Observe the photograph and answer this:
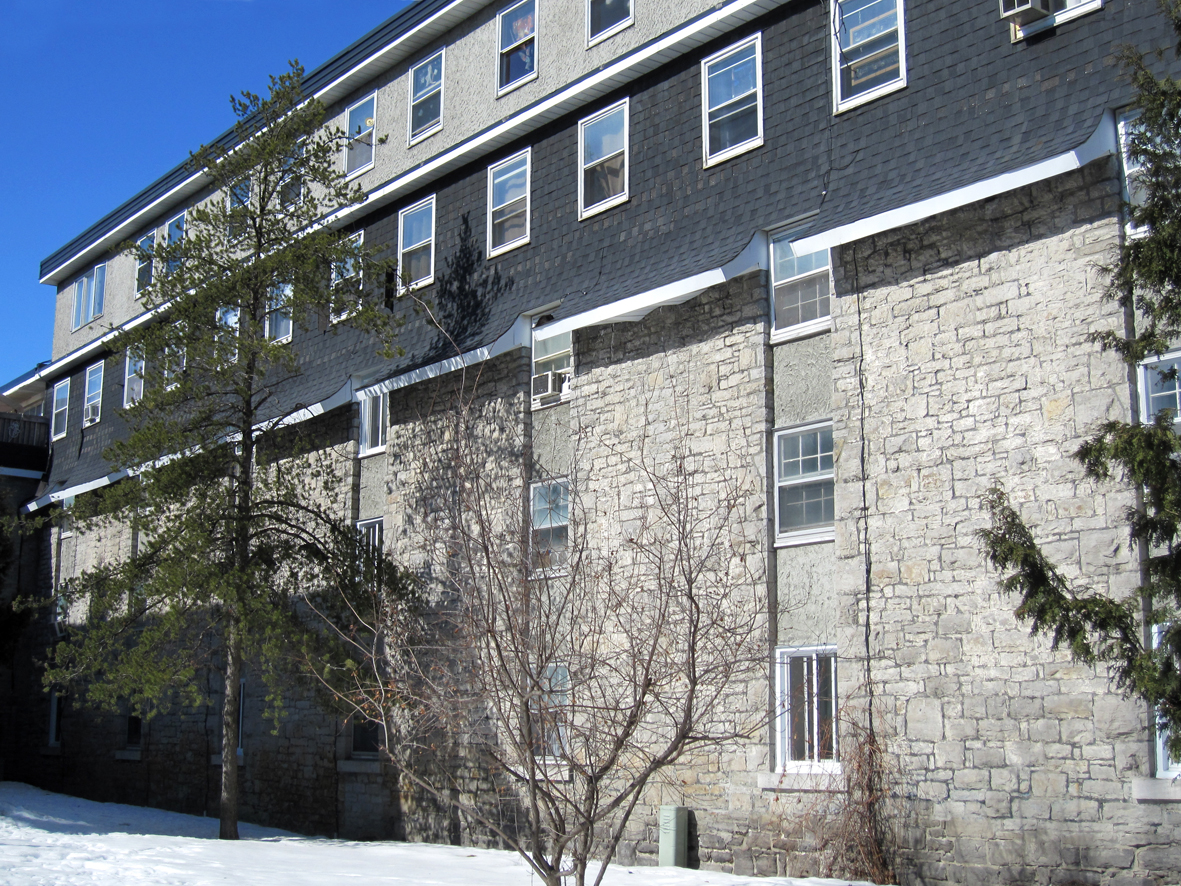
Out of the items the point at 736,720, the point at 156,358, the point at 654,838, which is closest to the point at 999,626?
the point at 736,720

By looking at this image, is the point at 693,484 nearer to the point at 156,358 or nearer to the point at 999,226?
the point at 999,226

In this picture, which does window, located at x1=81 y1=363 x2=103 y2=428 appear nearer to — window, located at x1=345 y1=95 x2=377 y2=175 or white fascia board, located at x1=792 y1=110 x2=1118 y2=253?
window, located at x1=345 y1=95 x2=377 y2=175

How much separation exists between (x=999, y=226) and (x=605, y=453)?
5.78 metres

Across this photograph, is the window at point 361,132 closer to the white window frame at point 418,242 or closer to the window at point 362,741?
the white window frame at point 418,242

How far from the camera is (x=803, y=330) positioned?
13.8 m

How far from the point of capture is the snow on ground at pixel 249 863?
11969mm

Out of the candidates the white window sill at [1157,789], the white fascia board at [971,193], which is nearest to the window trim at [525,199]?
the white fascia board at [971,193]

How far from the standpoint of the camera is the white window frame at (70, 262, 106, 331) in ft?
98.6

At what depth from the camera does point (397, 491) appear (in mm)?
19078

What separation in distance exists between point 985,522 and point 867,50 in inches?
224

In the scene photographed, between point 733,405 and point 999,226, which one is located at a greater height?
point 999,226

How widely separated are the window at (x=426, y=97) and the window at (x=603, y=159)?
3.66 meters

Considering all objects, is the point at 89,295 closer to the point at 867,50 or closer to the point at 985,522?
the point at 867,50

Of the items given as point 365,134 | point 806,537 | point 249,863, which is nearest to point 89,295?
point 365,134
